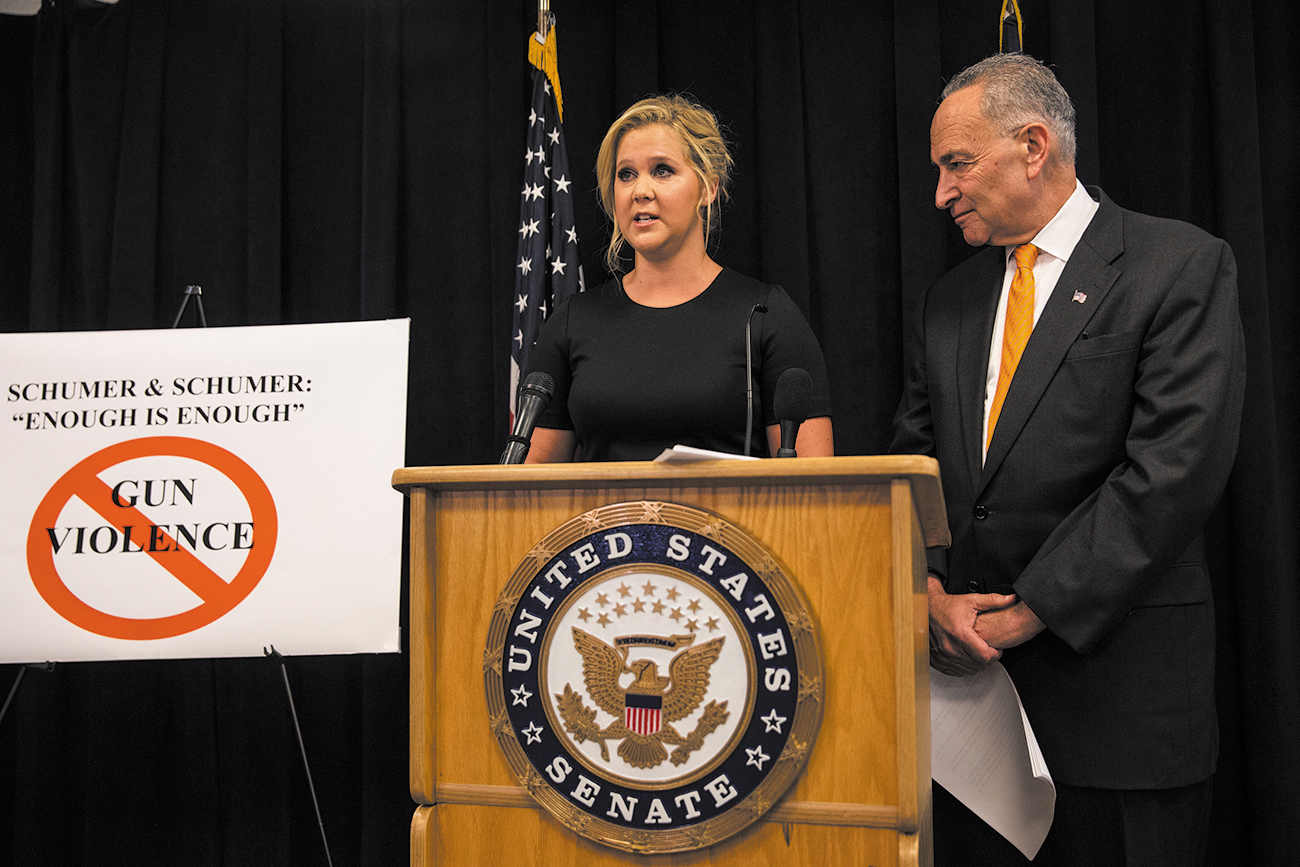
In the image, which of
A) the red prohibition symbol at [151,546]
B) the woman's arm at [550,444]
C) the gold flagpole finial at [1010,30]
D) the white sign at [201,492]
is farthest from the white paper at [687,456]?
the gold flagpole finial at [1010,30]

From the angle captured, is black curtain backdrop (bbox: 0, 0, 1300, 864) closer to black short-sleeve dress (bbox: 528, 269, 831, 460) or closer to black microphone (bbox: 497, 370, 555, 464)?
black short-sleeve dress (bbox: 528, 269, 831, 460)

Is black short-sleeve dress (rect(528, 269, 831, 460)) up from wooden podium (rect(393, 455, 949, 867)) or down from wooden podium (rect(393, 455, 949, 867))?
up

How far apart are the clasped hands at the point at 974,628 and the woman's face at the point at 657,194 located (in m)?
0.88

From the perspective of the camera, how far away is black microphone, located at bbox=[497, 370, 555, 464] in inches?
57.2

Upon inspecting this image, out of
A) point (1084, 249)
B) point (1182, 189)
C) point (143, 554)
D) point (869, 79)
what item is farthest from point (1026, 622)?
point (143, 554)

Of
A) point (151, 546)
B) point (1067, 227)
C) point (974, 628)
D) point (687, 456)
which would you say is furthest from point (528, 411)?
point (151, 546)

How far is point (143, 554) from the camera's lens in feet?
7.62

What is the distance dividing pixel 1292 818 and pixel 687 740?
6.04 ft

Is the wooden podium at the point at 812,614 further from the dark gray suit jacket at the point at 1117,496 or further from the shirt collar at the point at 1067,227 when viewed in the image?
the shirt collar at the point at 1067,227

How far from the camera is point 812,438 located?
207 centimetres

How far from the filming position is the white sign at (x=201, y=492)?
7.48ft

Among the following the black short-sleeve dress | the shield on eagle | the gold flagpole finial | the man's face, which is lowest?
the shield on eagle

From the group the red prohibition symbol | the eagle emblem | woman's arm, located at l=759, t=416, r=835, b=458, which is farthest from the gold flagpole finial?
the red prohibition symbol

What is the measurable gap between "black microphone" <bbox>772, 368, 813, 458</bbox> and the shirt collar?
2.61 feet
